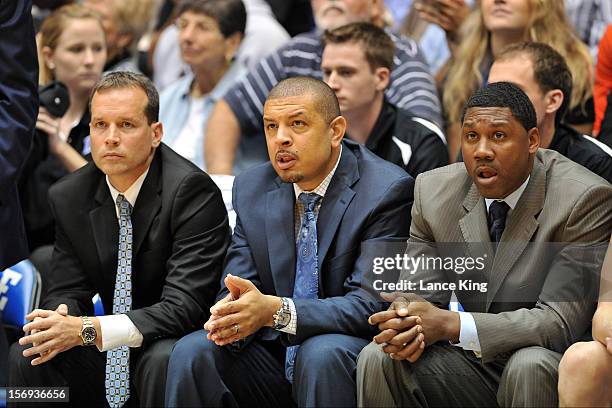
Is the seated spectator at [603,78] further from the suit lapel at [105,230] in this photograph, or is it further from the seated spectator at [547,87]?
the suit lapel at [105,230]

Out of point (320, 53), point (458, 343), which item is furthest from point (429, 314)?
point (320, 53)

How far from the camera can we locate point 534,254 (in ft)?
12.1

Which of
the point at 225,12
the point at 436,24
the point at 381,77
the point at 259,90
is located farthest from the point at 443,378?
the point at 225,12

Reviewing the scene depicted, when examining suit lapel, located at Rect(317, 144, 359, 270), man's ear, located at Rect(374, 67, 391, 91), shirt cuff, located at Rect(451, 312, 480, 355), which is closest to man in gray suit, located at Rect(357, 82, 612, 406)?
shirt cuff, located at Rect(451, 312, 480, 355)

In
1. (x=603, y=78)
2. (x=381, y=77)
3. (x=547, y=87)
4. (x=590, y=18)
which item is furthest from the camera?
(x=590, y=18)

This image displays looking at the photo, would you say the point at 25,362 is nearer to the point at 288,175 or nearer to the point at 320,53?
the point at 288,175

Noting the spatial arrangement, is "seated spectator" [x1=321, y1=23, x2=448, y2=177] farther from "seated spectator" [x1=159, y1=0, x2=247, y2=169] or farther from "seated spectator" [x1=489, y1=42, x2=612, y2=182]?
"seated spectator" [x1=159, y1=0, x2=247, y2=169]

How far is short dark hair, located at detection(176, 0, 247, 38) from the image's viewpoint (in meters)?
5.97

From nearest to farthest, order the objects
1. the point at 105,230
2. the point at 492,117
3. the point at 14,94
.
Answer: the point at 492,117
the point at 14,94
the point at 105,230

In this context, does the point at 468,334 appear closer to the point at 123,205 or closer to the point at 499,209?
the point at 499,209

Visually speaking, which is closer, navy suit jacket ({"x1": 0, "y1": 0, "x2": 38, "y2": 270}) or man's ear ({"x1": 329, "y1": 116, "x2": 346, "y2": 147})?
navy suit jacket ({"x1": 0, "y1": 0, "x2": 38, "y2": 270})

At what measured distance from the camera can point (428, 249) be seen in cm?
389

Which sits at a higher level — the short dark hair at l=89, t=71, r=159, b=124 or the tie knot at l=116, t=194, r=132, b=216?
the short dark hair at l=89, t=71, r=159, b=124

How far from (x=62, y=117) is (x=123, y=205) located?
1.40m
